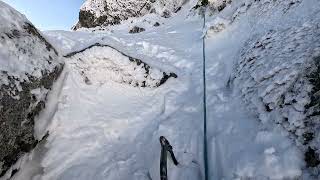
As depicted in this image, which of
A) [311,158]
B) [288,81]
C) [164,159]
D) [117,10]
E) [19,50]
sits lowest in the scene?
[164,159]

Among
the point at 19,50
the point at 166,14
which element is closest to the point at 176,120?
the point at 19,50

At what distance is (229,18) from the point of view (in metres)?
9.84

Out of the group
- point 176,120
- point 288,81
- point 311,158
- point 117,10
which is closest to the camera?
point 311,158

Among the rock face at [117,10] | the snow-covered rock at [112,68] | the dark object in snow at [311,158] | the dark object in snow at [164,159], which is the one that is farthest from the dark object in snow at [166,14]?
the dark object in snow at [311,158]

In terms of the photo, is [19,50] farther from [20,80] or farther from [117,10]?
[117,10]

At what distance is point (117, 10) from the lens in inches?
902

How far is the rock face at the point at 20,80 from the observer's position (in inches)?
170

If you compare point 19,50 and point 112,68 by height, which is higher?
point 19,50

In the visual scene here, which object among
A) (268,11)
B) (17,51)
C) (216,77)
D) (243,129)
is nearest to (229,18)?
(268,11)

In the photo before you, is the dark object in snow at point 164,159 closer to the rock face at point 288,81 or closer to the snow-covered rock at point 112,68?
the rock face at point 288,81

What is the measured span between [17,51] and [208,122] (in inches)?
122

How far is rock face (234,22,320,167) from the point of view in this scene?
386 cm

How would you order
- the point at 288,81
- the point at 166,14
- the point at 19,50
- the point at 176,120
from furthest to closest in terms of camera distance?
the point at 166,14 < the point at 176,120 < the point at 19,50 < the point at 288,81

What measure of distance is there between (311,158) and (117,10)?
20.9 metres
